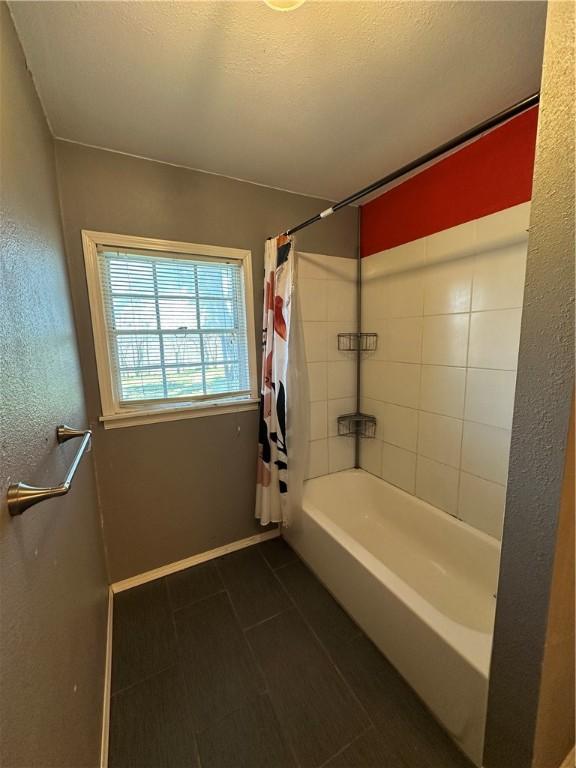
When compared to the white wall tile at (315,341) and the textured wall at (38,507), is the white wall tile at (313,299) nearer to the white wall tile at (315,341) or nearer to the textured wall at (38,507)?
the white wall tile at (315,341)

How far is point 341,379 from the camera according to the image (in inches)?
89.9

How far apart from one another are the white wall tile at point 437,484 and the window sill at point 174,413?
3.77 ft

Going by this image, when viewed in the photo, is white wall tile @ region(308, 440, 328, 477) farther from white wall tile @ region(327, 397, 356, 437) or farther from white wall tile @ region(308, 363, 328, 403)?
white wall tile @ region(308, 363, 328, 403)

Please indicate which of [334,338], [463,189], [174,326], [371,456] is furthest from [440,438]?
[174,326]

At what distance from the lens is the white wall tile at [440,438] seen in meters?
1.69

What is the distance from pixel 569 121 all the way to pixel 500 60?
2.58 ft

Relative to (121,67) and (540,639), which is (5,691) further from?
(121,67)

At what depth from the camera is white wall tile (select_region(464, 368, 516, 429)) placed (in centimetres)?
145

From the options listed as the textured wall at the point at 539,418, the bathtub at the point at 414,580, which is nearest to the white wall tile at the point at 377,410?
the bathtub at the point at 414,580

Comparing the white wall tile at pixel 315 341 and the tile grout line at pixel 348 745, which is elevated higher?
the white wall tile at pixel 315 341

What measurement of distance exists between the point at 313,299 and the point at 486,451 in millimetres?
1379

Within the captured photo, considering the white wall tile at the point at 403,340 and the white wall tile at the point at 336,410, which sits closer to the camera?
the white wall tile at the point at 403,340

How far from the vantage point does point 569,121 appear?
0.63 meters

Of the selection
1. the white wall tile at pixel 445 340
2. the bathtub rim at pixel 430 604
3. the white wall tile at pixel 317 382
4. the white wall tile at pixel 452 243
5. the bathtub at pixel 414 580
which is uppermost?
the white wall tile at pixel 452 243
